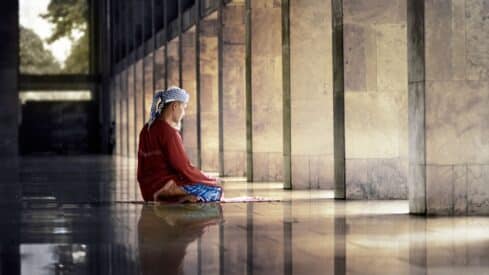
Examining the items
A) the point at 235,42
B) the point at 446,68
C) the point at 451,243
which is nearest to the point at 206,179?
the point at 446,68

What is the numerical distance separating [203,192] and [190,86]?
738 inches

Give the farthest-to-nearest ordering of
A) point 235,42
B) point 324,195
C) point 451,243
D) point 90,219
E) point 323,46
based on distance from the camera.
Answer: point 235,42 → point 323,46 → point 324,195 → point 90,219 → point 451,243

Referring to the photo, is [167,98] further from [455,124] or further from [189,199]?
[455,124]

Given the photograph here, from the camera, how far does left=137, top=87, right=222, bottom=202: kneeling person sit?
17.0 m

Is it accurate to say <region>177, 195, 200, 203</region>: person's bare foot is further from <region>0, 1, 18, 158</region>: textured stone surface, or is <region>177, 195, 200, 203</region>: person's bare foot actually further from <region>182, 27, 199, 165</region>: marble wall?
<region>0, 1, 18, 158</region>: textured stone surface

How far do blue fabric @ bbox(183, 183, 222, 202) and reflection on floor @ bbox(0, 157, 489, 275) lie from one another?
837 millimetres

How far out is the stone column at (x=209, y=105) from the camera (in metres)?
31.9

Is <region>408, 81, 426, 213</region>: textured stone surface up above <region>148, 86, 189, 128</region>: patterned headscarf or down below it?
below

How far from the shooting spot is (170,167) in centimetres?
1708

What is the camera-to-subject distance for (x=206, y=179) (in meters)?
17.1

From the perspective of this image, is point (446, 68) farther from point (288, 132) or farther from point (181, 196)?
point (288, 132)

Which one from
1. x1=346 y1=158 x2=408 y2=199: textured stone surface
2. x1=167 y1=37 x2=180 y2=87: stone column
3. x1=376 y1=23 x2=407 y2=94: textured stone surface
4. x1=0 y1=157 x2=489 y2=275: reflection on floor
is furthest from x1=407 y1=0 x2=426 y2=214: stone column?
x1=167 y1=37 x2=180 y2=87: stone column

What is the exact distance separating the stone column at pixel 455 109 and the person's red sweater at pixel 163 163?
13.6ft

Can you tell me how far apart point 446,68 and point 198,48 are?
1824cm
